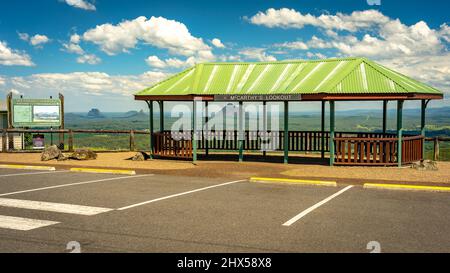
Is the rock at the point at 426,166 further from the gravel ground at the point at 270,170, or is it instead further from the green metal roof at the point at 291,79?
the green metal roof at the point at 291,79

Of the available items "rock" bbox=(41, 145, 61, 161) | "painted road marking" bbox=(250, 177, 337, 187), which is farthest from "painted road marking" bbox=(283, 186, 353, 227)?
"rock" bbox=(41, 145, 61, 161)

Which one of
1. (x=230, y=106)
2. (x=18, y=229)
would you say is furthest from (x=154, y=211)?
(x=230, y=106)

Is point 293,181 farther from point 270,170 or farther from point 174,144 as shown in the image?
point 174,144

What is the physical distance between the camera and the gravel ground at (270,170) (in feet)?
45.6

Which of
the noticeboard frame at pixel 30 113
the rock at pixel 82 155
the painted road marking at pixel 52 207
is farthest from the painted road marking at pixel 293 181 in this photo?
the noticeboard frame at pixel 30 113

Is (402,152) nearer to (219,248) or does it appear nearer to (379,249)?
(379,249)

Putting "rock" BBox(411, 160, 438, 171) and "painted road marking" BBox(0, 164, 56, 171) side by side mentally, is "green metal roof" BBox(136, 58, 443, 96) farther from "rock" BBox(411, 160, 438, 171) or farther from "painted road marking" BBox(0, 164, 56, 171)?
"painted road marking" BBox(0, 164, 56, 171)

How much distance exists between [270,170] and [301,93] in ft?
10.1

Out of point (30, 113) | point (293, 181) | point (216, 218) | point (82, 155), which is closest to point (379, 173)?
point (293, 181)

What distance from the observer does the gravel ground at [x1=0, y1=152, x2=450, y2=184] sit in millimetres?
13914

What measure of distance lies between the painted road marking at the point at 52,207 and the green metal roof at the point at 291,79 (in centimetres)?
904

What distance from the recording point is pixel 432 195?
11367mm
